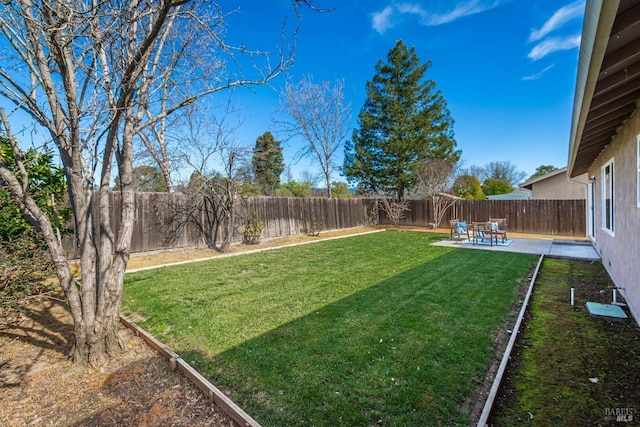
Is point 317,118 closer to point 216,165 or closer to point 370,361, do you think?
point 216,165

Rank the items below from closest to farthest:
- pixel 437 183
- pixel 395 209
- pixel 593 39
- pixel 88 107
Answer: pixel 593 39 < pixel 88 107 < pixel 437 183 < pixel 395 209

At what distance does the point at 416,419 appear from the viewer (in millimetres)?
2076

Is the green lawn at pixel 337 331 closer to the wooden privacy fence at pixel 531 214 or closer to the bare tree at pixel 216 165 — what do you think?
the bare tree at pixel 216 165

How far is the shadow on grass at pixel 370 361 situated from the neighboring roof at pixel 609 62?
2551mm

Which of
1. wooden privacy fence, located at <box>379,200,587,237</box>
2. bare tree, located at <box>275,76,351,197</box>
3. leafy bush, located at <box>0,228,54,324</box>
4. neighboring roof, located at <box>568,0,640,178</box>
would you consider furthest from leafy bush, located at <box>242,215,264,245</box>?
wooden privacy fence, located at <box>379,200,587,237</box>

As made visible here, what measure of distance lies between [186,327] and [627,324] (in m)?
5.48

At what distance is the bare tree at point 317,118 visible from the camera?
1923cm

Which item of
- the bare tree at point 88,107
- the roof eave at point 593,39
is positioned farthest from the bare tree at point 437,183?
the bare tree at point 88,107

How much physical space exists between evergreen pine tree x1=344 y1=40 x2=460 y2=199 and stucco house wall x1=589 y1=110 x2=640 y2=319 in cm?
1446

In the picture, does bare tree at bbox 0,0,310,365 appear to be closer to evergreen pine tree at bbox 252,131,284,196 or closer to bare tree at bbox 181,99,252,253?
bare tree at bbox 181,99,252,253

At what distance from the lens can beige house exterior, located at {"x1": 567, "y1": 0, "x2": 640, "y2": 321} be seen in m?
1.82

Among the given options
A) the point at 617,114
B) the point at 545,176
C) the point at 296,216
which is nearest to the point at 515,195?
the point at 545,176

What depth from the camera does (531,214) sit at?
1345 centimetres

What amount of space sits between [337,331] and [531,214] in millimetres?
13703
